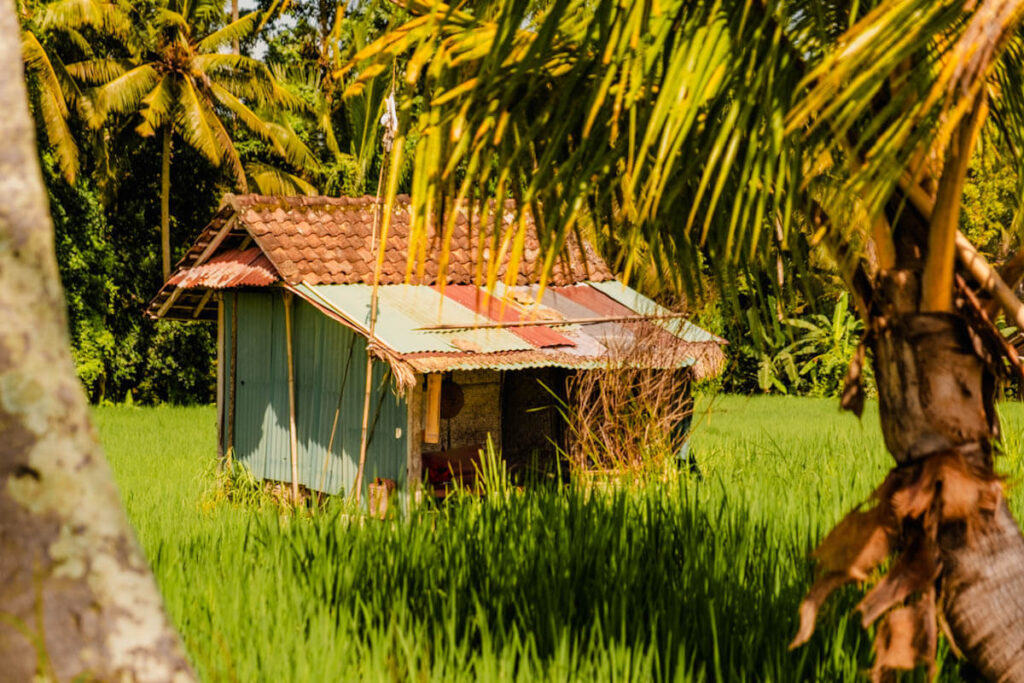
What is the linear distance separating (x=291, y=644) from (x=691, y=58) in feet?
6.36

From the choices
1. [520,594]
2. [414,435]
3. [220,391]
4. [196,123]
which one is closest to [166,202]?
[196,123]

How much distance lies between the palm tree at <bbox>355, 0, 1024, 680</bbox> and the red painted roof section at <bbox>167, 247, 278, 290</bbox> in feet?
27.3

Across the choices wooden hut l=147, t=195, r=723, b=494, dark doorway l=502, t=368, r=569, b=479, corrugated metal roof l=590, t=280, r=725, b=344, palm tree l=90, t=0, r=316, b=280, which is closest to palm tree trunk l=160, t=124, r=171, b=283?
palm tree l=90, t=0, r=316, b=280

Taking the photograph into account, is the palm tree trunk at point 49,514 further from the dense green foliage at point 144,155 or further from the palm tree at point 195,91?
the palm tree at point 195,91

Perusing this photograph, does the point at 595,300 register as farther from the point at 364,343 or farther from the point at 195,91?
the point at 195,91

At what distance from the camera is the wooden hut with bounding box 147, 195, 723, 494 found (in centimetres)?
995

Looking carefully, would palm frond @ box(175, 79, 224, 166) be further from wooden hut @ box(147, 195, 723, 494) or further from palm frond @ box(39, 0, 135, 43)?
wooden hut @ box(147, 195, 723, 494)

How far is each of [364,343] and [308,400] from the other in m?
1.19

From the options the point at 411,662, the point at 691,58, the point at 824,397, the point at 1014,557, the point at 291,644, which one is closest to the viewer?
the point at 691,58

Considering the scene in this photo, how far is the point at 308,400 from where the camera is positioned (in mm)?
11297

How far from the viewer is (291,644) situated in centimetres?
306

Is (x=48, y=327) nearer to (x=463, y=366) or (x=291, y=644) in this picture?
(x=291, y=644)

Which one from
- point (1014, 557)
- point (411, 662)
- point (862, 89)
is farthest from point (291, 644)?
point (862, 89)

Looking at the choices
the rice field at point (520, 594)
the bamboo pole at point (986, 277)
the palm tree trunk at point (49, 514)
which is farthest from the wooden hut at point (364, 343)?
the palm tree trunk at point (49, 514)
